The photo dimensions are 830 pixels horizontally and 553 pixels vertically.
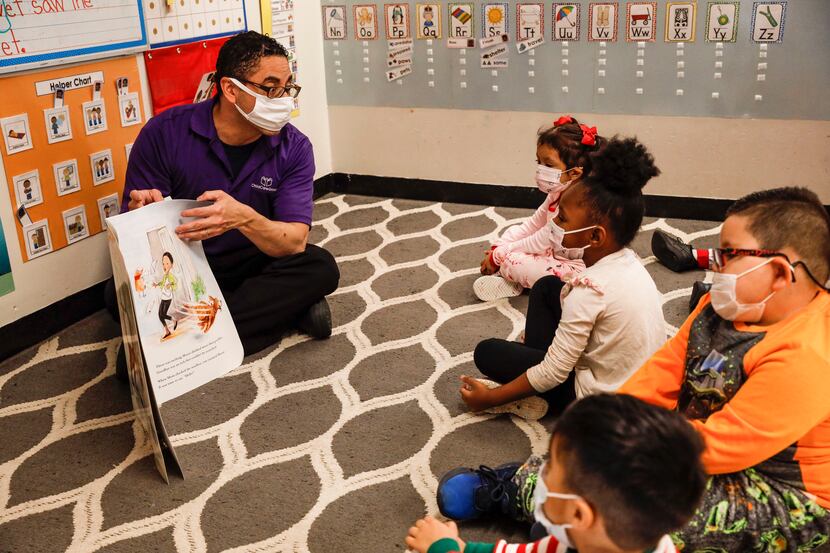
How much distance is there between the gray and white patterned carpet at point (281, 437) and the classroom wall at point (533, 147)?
738mm

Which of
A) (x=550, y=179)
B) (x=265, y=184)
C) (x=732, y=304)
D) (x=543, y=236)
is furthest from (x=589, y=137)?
(x=732, y=304)

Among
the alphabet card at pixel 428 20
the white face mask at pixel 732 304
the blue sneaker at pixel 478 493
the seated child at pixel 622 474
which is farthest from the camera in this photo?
the alphabet card at pixel 428 20

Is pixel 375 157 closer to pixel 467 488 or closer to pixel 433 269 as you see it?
pixel 433 269

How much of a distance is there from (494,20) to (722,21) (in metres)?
0.93

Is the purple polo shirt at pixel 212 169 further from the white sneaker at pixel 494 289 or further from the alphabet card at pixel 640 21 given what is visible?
the alphabet card at pixel 640 21

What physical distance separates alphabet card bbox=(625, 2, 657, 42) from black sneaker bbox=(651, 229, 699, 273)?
0.85 metres

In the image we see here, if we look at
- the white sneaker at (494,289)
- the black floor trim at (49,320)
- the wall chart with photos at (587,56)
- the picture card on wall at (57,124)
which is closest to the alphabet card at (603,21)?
the wall chart with photos at (587,56)

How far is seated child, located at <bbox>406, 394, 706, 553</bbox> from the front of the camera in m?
0.93

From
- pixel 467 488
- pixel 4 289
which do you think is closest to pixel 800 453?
pixel 467 488

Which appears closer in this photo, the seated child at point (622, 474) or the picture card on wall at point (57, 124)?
the seated child at point (622, 474)

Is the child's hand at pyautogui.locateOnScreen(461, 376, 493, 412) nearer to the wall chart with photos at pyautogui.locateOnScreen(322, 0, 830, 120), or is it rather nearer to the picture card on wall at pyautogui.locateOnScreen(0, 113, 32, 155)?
the picture card on wall at pyautogui.locateOnScreen(0, 113, 32, 155)

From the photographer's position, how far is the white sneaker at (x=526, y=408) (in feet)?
6.50

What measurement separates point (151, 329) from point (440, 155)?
81.6 inches

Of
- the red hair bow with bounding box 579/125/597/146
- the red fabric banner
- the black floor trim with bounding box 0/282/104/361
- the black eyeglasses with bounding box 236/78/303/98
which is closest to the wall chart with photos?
the red fabric banner
